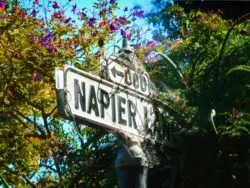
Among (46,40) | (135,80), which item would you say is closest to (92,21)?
(46,40)

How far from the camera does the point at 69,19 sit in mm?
9531

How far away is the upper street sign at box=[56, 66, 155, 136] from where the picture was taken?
302 cm

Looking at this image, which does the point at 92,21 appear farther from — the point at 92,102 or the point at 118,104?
the point at 92,102

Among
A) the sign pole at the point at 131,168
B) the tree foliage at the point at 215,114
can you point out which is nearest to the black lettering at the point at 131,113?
the sign pole at the point at 131,168

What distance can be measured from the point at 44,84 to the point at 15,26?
3.26ft

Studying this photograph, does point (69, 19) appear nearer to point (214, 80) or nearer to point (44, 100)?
point (44, 100)

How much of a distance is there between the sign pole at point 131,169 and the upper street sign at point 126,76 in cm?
46

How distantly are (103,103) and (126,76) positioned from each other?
363 millimetres

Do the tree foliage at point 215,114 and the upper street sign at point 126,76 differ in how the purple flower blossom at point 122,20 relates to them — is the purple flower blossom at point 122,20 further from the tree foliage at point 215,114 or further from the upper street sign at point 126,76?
the upper street sign at point 126,76

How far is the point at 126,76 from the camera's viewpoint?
354 centimetres

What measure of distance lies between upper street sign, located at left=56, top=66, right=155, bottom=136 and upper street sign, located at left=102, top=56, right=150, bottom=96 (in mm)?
22

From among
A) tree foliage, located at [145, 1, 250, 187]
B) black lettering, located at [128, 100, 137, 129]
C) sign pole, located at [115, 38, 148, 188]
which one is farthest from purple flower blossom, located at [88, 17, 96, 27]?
sign pole, located at [115, 38, 148, 188]

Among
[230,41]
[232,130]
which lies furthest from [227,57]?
[232,130]

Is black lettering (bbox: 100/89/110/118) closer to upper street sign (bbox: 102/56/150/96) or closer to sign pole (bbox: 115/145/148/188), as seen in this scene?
upper street sign (bbox: 102/56/150/96)
